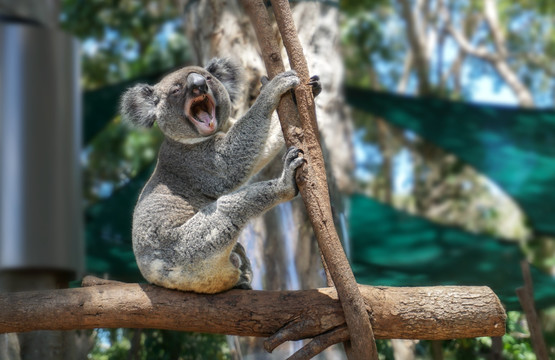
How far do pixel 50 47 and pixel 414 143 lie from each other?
875 centimetres

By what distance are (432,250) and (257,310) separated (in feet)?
17.2

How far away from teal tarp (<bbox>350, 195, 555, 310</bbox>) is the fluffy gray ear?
1510mm

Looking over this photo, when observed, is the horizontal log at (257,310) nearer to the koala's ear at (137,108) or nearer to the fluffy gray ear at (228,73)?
the koala's ear at (137,108)

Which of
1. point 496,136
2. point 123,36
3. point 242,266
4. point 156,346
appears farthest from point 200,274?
point 123,36

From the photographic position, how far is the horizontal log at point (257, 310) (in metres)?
2.98

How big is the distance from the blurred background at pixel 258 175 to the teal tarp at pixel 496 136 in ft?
0.06

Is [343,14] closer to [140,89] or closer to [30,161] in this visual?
[30,161]

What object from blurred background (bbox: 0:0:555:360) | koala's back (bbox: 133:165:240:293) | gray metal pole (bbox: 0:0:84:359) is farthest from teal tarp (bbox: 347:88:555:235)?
koala's back (bbox: 133:165:240:293)

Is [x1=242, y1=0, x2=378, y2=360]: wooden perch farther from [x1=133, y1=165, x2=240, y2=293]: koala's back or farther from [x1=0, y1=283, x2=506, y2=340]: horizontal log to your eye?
[x1=133, y1=165, x2=240, y2=293]: koala's back

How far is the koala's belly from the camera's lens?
10.7 feet

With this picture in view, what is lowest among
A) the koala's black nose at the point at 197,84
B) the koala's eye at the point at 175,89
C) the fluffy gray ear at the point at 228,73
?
the koala's black nose at the point at 197,84

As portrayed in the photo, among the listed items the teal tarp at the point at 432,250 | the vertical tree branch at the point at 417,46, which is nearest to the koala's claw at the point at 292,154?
the teal tarp at the point at 432,250

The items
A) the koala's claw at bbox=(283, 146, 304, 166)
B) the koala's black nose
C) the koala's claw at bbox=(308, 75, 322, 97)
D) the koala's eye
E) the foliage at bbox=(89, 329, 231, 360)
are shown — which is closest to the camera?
the koala's claw at bbox=(283, 146, 304, 166)

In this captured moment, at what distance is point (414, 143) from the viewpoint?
13.2 m
